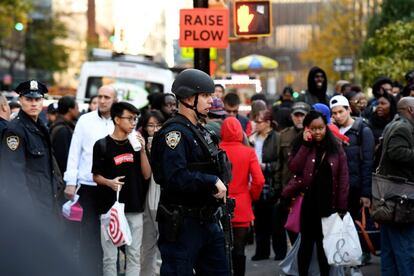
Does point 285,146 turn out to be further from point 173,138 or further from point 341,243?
point 173,138

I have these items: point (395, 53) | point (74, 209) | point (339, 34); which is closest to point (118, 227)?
point (74, 209)

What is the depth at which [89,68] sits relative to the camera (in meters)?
23.2

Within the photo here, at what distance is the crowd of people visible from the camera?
7543 mm

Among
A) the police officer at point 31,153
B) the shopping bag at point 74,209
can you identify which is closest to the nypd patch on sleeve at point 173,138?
the police officer at point 31,153

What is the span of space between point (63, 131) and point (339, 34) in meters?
49.0

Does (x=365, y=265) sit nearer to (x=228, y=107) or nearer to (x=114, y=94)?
(x=228, y=107)

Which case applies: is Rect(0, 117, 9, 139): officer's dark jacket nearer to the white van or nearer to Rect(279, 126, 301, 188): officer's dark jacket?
Rect(279, 126, 301, 188): officer's dark jacket

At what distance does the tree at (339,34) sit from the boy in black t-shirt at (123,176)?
4662 cm

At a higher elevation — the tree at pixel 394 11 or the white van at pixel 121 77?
the tree at pixel 394 11

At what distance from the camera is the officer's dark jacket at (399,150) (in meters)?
9.75

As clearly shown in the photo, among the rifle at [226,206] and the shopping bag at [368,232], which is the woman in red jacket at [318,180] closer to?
the shopping bag at [368,232]

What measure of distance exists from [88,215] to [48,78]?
69438 mm

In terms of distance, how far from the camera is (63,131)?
508 inches

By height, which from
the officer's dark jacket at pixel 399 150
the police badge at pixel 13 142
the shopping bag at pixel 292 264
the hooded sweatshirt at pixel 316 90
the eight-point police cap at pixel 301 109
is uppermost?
the hooded sweatshirt at pixel 316 90
